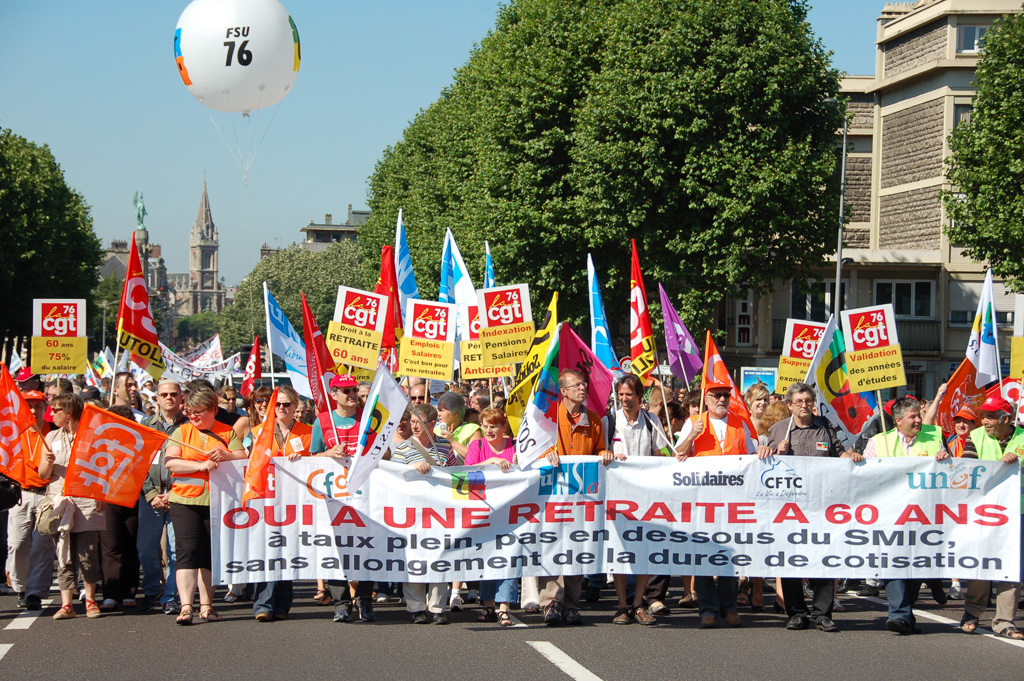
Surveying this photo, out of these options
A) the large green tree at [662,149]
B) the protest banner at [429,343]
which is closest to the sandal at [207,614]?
the protest banner at [429,343]

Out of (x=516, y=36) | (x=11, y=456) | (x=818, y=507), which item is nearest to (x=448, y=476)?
(x=818, y=507)

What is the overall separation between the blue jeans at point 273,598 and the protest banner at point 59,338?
809cm

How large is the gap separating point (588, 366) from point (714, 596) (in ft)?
6.11

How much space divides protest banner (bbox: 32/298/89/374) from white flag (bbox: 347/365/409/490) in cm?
875

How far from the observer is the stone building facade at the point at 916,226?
1663 inches

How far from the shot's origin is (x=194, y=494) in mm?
8547

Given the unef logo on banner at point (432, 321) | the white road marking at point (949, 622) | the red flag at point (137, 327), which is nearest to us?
the white road marking at point (949, 622)

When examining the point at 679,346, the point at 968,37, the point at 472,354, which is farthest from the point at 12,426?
the point at 968,37

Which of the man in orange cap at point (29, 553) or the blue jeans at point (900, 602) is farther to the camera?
the man in orange cap at point (29, 553)

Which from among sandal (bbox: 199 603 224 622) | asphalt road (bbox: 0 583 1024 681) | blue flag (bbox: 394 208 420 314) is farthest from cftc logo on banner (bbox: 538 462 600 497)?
blue flag (bbox: 394 208 420 314)

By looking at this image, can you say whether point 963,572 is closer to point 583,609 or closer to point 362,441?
point 583,609

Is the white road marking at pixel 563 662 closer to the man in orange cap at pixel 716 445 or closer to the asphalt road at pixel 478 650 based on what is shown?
the asphalt road at pixel 478 650

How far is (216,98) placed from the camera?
16891 millimetres

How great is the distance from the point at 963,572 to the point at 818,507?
1091mm
